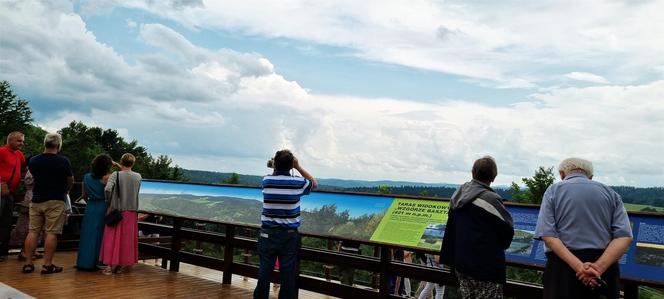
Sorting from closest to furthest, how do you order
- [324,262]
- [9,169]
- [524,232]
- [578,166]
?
1. [578,166]
2. [524,232]
3. [324,262]
4. [9,169]

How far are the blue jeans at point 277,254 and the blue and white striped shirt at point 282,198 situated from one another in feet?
0.25

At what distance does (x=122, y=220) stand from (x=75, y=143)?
47717mm

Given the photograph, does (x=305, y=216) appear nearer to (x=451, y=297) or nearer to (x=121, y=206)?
(x=121, y=206)

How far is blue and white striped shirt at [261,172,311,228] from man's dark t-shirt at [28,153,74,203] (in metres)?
2.96

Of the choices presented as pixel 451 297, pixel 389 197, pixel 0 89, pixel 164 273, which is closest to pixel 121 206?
pixel 164 273

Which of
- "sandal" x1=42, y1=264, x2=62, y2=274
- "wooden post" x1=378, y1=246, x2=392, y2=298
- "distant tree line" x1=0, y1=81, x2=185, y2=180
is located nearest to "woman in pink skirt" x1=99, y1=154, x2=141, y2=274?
"sandal" x1=42, y1=264, x2=62, y2=274

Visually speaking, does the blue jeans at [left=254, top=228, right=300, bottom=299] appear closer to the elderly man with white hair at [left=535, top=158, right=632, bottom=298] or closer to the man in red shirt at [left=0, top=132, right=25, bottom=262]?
the elderly man with white hair at [left=535, top=158, right=632, bottom=298]

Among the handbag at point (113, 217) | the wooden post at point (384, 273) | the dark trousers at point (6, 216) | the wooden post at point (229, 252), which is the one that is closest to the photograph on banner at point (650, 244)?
the wooden post at point (384, 273)

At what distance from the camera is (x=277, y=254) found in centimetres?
456

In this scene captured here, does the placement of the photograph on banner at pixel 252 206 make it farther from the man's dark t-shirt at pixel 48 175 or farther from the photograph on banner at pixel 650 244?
the photograph on banner at pixel 650 244

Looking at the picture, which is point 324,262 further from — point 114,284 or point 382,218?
point 114,284

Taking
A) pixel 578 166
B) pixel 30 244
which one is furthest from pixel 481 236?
pixel 30 244

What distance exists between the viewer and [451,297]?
2194 centimetres

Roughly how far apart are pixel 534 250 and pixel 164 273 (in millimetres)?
4667
